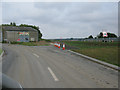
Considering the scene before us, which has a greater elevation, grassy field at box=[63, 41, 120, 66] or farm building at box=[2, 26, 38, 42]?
farm building at box=[2, 26, 38, 42]

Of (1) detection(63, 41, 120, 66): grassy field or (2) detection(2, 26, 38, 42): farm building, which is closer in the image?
(1) detection(63, 41, 120, 66): grassy field

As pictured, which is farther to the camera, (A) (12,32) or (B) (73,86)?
(A) (12,32)

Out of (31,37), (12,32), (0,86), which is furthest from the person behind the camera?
(31,37)

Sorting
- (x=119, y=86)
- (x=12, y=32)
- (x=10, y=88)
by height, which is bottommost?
(x=119, y=86)

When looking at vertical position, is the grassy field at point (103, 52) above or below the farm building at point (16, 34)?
below

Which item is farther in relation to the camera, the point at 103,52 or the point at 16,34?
the point at 16,34

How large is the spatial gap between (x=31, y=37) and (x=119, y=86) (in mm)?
55568

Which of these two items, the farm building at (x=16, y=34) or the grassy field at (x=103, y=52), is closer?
the grassy field at (x=103, y=52)

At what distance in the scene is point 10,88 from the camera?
2.39 metres

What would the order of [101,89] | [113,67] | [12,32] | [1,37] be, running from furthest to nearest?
1. [12,32]
2. [1,37]
3. [113,67]
4. [101,89]

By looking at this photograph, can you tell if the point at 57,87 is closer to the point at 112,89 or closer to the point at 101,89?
the point at 101,89

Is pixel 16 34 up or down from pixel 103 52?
up

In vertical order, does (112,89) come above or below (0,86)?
below

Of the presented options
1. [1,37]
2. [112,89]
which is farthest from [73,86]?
[1,37]
